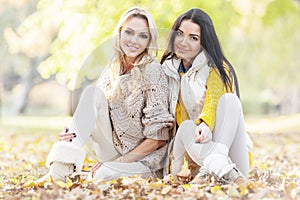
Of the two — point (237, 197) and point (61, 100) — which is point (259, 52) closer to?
point (61, 100)

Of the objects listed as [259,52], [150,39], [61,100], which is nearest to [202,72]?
[150,39]

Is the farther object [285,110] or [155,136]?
[285,110]

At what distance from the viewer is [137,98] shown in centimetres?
335

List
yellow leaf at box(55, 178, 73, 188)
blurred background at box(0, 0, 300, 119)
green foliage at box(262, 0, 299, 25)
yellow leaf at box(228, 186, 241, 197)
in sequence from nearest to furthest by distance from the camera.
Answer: yellow leaf at box(228, 186, 241, 197) < yellow leaf at box(55, 178, 73, 188) < blurred background at box(0, 0, 300, 119) < green foliage at box(262, 0, 299, 25)

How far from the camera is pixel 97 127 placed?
337cm

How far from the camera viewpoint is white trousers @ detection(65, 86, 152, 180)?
330cm

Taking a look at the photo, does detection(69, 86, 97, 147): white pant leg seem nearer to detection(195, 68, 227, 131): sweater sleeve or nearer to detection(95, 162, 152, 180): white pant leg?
detection(95, 162, 152, 180): white pant leg

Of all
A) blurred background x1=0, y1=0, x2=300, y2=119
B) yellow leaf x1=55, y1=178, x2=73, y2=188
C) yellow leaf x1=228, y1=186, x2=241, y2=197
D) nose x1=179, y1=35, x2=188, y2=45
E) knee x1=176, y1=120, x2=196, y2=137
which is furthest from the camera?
blurred background x1=0, y1=0, x2=300, y2=119

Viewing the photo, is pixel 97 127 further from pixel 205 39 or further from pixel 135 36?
pixel 205 39

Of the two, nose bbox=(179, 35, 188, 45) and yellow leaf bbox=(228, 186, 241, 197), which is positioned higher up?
nose bbox=(179, 35, 188, 45)

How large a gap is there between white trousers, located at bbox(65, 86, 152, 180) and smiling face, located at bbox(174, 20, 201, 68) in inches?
22.8

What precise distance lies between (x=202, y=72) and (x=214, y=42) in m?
0.24

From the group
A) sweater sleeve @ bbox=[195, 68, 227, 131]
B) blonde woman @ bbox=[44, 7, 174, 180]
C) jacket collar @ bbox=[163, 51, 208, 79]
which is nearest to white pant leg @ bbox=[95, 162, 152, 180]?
blonde woman @ bbox=[44, 7, 174, 180]

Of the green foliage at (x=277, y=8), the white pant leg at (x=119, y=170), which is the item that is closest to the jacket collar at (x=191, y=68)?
the white pant leg at (x=119, y=170)
